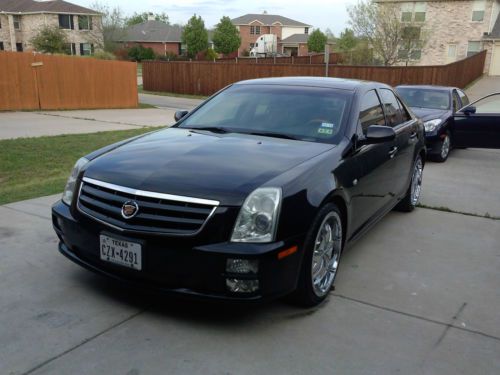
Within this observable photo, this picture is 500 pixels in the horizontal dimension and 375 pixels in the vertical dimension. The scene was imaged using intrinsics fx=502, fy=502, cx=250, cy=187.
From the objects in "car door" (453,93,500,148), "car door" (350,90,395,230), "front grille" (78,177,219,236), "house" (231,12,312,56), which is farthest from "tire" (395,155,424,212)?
"house" (231,12,312,56)

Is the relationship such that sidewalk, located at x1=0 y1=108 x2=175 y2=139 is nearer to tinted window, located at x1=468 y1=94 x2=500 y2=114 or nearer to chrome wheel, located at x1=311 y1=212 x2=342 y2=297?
tinted window, located at x1=468 y1=94 x2=500 y2=114

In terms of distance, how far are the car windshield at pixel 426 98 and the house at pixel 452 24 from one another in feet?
96.2

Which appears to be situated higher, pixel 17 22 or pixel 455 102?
pixel 17 22

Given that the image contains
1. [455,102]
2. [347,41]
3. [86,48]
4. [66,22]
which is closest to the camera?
[455,102]

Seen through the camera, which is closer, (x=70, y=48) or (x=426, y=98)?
(x=426, y=98)

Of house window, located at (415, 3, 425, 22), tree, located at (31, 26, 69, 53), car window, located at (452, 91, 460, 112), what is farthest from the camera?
tree, located at (31, 26, 69, 53)

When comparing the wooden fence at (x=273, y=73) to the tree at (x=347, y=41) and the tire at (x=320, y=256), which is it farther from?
the tire at (x=320, y=256)

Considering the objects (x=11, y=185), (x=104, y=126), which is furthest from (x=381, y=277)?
(x=104, y=126)

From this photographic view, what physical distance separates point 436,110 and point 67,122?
9.56 metres

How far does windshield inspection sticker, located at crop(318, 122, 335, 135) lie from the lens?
4.14 metres

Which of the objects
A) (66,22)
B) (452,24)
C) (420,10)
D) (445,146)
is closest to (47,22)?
(66,22)

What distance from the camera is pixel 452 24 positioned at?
39.7 m

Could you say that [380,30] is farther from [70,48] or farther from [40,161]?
[70,48]

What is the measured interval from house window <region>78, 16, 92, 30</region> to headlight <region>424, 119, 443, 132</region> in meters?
49.3
